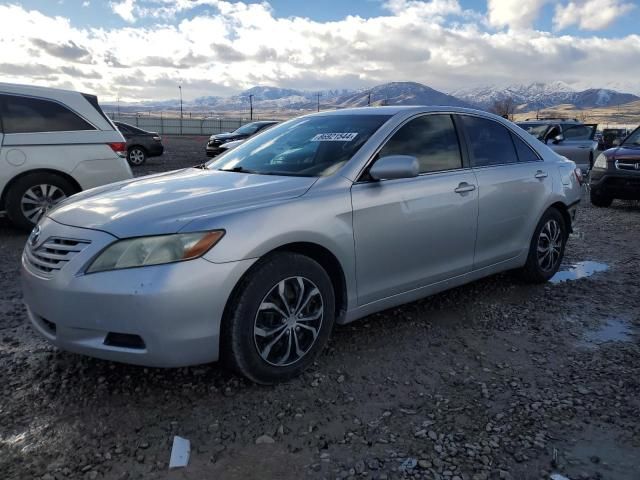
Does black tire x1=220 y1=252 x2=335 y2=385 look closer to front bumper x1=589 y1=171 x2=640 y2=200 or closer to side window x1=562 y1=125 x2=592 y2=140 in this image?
front bumper x1=589 y1=171 x2=640 y2=200

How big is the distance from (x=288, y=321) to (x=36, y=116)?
513 centimetres

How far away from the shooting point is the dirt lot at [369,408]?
7.66ft

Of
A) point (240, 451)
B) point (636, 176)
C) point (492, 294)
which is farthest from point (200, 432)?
point (636, 176)

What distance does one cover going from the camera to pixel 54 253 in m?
2.78

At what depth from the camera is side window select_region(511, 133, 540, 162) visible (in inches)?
183

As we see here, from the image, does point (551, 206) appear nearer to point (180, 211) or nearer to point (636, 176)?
point (180, 211)

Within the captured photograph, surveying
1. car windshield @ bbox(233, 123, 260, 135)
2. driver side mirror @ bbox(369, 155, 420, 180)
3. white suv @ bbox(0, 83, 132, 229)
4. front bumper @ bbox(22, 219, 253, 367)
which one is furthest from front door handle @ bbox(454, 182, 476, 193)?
car windshield @ bbox(233, 123, 260, 135)

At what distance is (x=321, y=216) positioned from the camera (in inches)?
119

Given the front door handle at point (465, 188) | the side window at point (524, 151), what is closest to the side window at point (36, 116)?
the front door handle at point (465, 188)

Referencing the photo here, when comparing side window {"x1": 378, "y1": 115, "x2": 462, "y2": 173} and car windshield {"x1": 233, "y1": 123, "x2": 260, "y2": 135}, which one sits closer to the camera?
side window {"x1": 378, "y1": 115, "x2": 462, "y2": 173}

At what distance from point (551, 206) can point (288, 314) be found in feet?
10.00

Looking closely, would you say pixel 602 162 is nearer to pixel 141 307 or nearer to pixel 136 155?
pixel 141 307

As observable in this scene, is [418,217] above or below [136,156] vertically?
above

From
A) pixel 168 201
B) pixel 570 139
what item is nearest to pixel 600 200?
pixel 570 139
